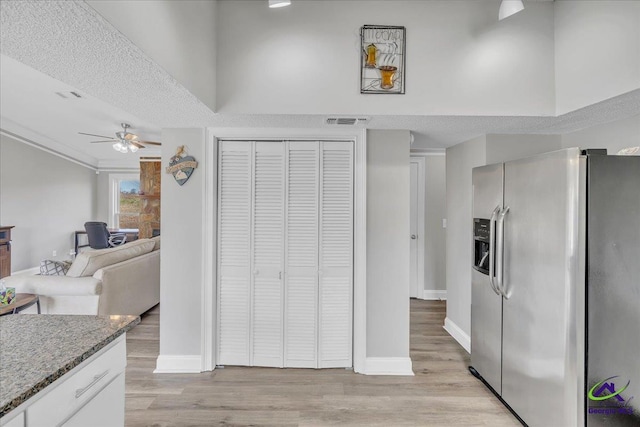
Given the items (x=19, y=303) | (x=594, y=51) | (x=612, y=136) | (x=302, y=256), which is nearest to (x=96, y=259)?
(x=19, y=303)

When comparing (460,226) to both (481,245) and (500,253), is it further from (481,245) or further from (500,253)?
(500,253)

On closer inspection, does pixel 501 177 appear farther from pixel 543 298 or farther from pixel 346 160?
pixel 346 160

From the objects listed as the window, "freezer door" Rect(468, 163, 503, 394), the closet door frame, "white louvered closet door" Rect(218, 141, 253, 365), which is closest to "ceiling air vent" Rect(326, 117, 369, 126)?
the closet door frame

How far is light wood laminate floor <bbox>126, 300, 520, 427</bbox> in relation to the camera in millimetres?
2109

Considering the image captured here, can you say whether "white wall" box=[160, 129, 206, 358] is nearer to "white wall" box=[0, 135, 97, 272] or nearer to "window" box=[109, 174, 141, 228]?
"white wall" box=[0, 135, 97, 272]

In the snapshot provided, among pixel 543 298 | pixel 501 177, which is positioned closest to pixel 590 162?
pixel 501 177

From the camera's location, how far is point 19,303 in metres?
2.67

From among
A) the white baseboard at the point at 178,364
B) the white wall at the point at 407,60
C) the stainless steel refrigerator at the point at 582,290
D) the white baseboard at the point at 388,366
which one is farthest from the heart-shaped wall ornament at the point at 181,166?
the stainless steel refrigerator at the point at 582,290

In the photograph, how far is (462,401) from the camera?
7.54ft

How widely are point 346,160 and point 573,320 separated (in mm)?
1844

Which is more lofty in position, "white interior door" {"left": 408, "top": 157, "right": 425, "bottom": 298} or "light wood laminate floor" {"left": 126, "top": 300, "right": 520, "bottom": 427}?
"white interior door" {"left": 408, "top": 157, "right": 425, "bottom": 298}

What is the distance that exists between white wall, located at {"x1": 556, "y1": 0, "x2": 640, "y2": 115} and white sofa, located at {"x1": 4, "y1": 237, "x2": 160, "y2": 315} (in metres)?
4.19

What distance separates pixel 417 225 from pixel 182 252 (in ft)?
10.8

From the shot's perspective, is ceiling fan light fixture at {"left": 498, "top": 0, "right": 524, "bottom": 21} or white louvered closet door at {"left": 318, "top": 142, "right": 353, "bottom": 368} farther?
white louvered closet door at {"left": 318, "top": 142, "right": 353, "bottom": 368}
